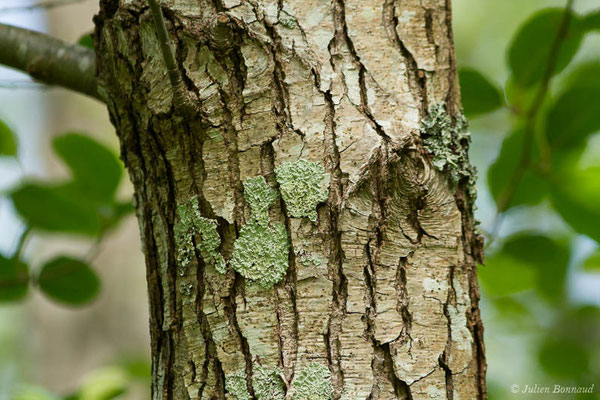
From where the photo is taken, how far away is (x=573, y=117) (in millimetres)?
1096

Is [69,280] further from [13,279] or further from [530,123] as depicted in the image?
[530,123]

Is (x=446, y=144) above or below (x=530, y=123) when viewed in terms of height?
below

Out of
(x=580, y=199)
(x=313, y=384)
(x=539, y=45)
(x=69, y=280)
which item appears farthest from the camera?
(x=69, y=280)

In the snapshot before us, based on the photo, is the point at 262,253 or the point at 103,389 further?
the point at 103,389

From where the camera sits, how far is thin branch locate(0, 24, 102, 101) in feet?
3.26

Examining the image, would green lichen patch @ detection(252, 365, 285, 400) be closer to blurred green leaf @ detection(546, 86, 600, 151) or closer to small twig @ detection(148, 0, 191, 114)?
small twig @ detection(148, 0, 191, 114)

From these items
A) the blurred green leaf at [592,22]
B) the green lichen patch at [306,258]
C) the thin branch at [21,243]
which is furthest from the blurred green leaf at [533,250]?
the thin branch at [21,243]

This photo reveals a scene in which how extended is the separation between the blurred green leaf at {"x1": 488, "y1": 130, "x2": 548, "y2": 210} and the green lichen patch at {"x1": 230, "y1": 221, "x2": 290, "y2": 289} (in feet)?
1.95

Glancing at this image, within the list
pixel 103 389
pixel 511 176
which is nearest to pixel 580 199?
pixel 511 176

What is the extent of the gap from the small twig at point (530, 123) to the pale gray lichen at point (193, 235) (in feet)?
2.09

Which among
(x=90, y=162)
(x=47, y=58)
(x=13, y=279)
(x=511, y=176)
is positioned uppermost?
(x=47, y=58)

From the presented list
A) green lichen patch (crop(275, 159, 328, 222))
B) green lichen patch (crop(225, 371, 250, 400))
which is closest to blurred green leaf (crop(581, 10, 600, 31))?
green lichen patch (crop(275, 159, 328, 222))

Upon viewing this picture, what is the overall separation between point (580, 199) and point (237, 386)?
70cm

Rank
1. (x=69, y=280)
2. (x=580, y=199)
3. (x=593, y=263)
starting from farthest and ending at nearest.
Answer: (x=593, y=263)
(x=69, y=280)
(x=580, y=199)
